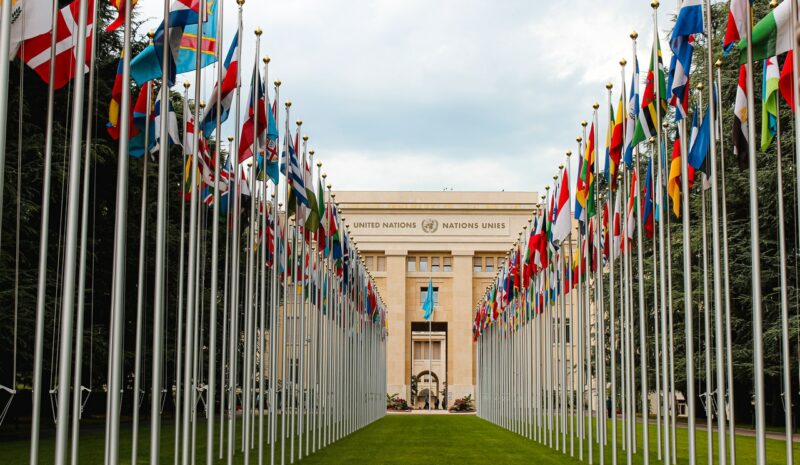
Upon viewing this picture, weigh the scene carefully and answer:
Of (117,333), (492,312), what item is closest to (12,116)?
(117,333)

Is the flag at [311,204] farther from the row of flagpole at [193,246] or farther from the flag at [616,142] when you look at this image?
the flag at [616,142]

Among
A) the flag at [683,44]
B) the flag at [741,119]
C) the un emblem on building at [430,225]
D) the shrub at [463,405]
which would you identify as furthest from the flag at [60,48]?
the un emblem on building at [430,225]

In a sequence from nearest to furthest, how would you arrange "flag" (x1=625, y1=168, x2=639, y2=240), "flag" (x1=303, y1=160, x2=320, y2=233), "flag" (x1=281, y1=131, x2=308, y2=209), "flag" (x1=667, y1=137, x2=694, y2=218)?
"flag" (x1=667, y1=137, x2=694, y2=218) < "flag" (x1=625, y1=168, x2=639, y2=240) < "flag" (x1=281, y1=131, x2=308, y2=209) < "flag" (x1=303, y1=160, x2=320, y2=233)

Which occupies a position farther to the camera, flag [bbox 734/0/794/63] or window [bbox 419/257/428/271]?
window [bbox 419/257/428/271]

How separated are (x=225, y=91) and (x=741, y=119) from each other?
855cm

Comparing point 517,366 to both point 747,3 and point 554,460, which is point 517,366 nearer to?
point 554,460

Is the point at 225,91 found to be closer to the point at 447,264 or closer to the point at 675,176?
the point at 675,176

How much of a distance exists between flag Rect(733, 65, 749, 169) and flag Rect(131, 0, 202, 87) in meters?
8.10

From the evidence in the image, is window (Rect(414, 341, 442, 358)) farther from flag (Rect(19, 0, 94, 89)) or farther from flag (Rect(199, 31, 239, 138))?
flag (Rect(19, 0, 94, 89))

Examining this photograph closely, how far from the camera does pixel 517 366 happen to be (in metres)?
43.2

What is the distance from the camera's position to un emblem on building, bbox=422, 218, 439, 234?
87.0 m

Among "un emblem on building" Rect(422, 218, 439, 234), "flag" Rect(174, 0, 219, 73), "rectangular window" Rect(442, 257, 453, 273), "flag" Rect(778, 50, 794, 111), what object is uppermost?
"un emblem on building" Rect(422, 218, 439, 234)

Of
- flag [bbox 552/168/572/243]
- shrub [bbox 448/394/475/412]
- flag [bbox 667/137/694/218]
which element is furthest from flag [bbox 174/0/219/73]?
shrub [bbox 448/394/475/412]

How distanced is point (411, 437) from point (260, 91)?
19840mm
